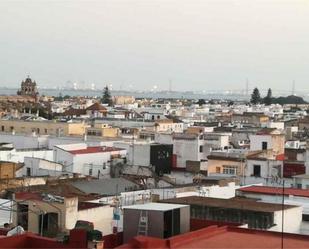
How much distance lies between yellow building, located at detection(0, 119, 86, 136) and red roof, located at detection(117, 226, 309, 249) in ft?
110

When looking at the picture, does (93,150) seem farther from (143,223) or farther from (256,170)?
(143,223)

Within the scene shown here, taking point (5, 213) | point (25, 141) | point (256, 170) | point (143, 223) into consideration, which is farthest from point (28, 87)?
point (143, 223)

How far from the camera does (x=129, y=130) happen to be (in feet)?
157

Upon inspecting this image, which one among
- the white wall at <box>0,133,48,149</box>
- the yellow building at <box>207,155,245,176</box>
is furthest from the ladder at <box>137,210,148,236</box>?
the white wall at <box>0,133,48,149</box>

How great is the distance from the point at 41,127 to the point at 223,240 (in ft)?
120

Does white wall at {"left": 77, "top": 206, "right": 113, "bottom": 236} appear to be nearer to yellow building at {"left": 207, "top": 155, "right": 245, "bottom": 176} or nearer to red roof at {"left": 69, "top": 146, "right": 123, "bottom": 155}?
yellow building at {"left": 207, "top": 155, "right": 245, "bottom": 176}

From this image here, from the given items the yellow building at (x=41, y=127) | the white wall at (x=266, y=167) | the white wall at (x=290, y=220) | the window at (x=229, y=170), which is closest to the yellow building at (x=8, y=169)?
the window at (x=229, y=170)

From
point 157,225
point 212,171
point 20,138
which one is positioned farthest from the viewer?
point 20,138

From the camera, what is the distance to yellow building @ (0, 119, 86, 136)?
152 ft

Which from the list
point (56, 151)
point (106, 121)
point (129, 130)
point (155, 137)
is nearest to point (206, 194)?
point (56, 151)

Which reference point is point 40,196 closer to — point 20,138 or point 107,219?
point 107,219

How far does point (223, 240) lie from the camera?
1210 cm

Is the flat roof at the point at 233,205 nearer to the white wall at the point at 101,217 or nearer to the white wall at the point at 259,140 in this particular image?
the white wall at the point at 101,217

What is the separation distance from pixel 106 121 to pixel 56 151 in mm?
23837
